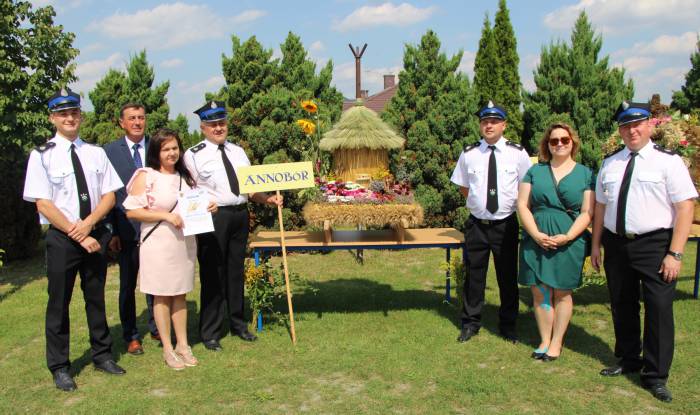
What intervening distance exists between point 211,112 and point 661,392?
427 centimetres

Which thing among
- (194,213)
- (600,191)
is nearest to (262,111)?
(194,213)

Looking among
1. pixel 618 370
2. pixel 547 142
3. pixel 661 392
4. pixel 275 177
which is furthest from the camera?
pixel 275 177

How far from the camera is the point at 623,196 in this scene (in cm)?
409

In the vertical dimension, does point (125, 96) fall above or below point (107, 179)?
above

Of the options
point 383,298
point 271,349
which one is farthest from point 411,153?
point 271,349

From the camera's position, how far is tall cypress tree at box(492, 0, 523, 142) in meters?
11.8

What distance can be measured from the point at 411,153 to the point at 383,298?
14.1ft

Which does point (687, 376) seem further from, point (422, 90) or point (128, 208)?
point (422, 90)

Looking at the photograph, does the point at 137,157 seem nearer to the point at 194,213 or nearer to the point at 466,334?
the point at 194,213

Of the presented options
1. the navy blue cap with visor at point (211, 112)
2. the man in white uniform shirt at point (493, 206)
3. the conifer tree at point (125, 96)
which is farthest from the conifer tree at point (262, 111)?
the man in white uniform shirt at point (493, 206)

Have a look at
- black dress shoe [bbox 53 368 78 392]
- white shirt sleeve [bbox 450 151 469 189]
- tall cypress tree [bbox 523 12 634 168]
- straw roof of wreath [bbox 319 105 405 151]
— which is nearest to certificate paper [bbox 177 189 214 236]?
black dress shoe [bbox 53 368 78 392]

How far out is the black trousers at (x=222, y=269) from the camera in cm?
515

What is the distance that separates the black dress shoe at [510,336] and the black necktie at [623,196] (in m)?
1.68

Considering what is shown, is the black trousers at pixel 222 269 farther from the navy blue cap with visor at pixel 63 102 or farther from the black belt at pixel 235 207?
the navy blue cap with visor at pixel 63 102
